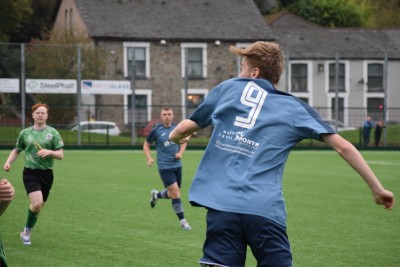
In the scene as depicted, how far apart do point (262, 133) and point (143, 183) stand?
1502 centimetres

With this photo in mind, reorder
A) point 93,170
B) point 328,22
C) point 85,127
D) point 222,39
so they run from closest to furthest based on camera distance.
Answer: point 93,170 → point 85,127 → point 222,39 → point 328,22

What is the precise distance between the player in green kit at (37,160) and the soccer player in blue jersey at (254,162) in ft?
19.4

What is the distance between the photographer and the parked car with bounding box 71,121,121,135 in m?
35.4

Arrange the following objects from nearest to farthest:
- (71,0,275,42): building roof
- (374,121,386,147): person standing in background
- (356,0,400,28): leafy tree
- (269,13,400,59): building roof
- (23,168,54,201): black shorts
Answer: (23,168,54,201): black shorts < (374,121,386,147): person standing in background < (71,0,275,42): building roof < (269,13,400,59): building roof < (356,0,400,28): leafy tree

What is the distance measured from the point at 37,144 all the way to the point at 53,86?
2407cm

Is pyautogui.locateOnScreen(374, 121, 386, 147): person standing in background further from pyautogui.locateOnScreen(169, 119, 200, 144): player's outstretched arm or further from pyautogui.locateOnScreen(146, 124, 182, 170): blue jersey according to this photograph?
pyautogui.locateOnScreen(169, 119, 200, 144): player's outstretched arm

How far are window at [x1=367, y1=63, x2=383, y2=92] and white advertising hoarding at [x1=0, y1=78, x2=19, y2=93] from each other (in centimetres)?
2721

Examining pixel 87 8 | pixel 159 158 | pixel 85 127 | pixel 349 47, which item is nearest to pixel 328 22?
pixel 349 47

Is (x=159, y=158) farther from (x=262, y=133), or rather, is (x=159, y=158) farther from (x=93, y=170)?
(x=93, y=170)

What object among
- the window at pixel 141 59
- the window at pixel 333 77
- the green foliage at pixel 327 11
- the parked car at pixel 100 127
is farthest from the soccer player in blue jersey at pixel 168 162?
the green foliage at pixel 327 11

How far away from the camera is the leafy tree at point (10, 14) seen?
162ft

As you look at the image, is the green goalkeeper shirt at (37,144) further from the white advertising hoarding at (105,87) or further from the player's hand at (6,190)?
the white advertising hoarding at (105,87)

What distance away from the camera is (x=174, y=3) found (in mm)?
52125

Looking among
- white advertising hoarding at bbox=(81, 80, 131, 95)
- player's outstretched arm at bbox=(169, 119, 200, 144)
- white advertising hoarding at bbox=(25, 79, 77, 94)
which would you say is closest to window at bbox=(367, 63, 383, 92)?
white advertising hoarding at bbox=(81, 80, 131, 95)
